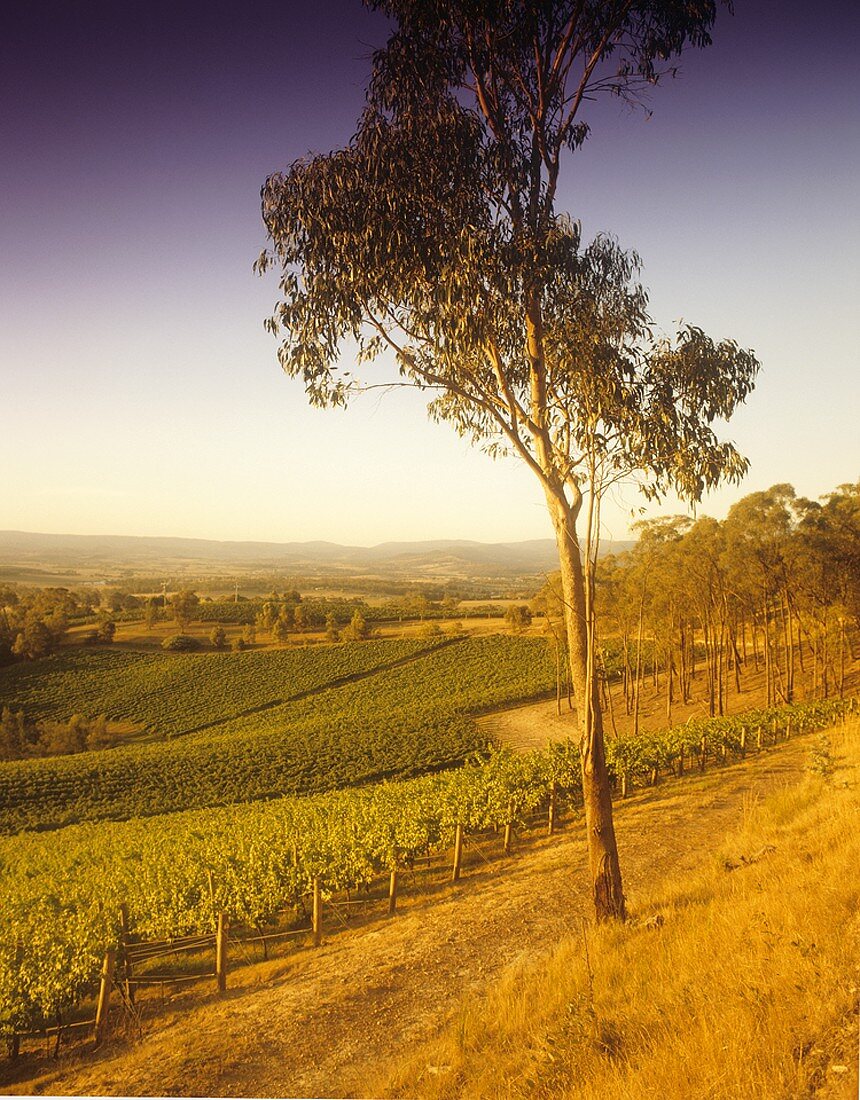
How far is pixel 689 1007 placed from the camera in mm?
4059

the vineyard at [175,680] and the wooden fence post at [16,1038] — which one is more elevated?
the wooden fence post at [16,1038]

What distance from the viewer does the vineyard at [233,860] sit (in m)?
7.66

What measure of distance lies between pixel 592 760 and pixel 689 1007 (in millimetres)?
2607

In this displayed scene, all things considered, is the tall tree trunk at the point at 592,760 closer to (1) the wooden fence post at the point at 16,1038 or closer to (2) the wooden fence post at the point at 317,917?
(2) the wooden fence post at the point at 317,917

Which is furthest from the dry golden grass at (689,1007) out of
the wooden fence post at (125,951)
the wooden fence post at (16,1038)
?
the wooden fence post at (16,1038)

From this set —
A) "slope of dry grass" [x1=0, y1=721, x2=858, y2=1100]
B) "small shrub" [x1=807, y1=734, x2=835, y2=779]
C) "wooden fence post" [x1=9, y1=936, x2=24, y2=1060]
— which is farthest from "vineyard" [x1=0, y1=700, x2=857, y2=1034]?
"small shrub" [x1=807, y1=734, x2=835, y2=779]

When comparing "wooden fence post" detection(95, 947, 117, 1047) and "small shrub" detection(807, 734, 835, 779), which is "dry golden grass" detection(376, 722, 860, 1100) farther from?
"small shrub" detection(807, 734, 835, 779)

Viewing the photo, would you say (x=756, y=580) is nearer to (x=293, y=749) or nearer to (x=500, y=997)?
(x=500, y=997)

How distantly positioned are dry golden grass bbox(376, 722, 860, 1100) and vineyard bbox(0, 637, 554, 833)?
78.7 feet

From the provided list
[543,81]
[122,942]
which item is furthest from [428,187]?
[122,942]

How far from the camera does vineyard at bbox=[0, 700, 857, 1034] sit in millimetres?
7665

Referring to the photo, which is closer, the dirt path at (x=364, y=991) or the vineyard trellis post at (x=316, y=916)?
the dirt path at (x=364, y=991)

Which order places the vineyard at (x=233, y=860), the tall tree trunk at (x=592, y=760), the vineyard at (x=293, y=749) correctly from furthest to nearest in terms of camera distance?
the vineyard at (x=293, y=749) < the vineyard at (x=233, y=860) < the tall tree trunk at (x=592, y=760)

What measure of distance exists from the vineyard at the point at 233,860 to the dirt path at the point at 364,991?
3.84 ft
